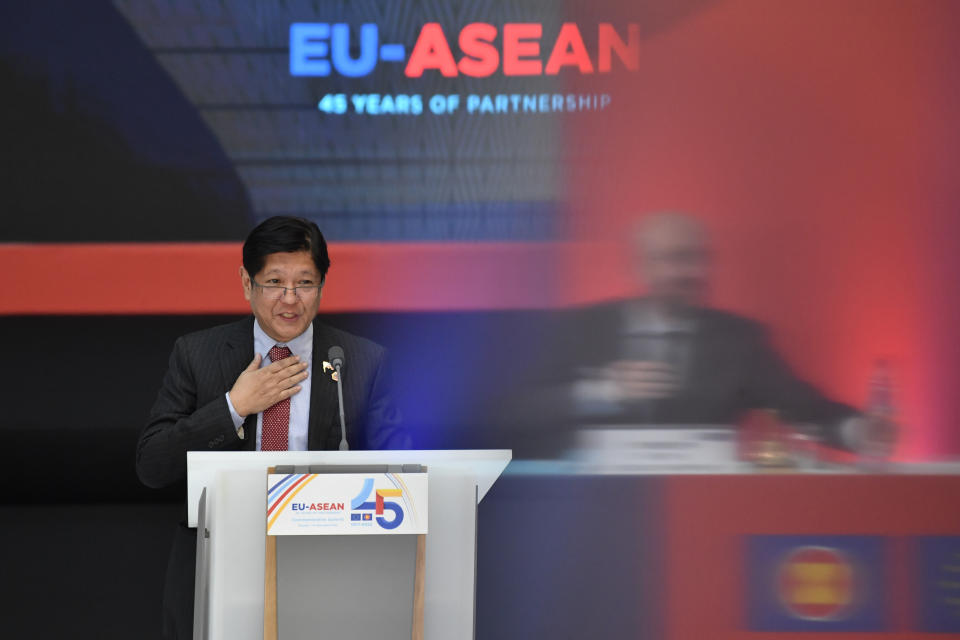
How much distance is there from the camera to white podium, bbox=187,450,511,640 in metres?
2.03

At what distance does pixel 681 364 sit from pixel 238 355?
1.67 m

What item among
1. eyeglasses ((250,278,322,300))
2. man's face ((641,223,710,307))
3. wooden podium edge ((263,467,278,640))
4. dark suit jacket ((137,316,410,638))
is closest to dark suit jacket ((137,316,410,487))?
dark suit jacket ((137,316,410,638))

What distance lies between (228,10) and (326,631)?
2.38 meters

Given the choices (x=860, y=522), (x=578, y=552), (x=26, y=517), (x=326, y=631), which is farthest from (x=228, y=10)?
(x=860, y=522)

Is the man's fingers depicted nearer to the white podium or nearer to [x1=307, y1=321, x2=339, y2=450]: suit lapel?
[x1=307, y1=321, x2=339, y2=450]: suit lapel

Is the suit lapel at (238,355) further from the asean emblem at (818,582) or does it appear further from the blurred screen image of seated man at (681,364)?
the asean emblem at (818,582)

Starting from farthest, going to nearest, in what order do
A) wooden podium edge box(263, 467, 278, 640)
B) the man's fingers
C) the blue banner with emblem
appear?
the blue banner with emblem, the man's fingers, wooden podium edge box(263, 467, 278, 640)

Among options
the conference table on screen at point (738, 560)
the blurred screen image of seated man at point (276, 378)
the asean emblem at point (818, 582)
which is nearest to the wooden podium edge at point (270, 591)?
the blurred screen image of seated man at point (276, 378)

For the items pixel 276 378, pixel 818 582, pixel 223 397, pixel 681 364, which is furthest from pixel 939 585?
pixel 223 397

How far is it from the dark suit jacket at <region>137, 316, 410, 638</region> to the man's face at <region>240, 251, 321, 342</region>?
0.10 m

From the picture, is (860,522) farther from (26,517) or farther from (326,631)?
(26,517)

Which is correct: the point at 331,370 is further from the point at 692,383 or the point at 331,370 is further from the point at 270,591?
the point at 692,383

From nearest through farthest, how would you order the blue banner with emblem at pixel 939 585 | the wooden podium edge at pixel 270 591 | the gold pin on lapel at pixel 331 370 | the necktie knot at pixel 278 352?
the wooden podium edge at pixel 270 591 < the gold pin on lapel at pixel 331 370 < the necktie knot at pixel 278 352 < the blue banner with emblem at pixel 939 585

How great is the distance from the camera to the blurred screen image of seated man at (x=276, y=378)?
2543 millimetres
